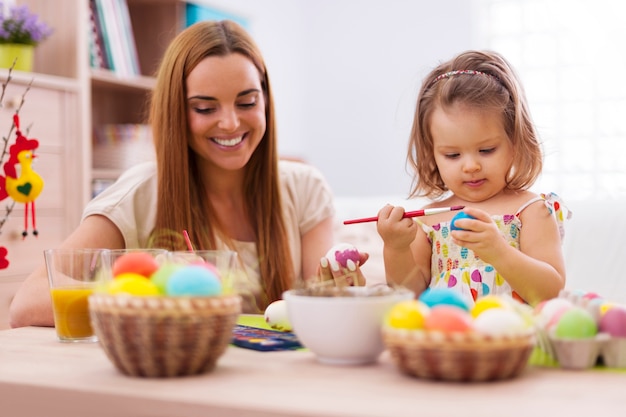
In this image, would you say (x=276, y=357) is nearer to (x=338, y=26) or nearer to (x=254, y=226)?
(x=254, y=226)

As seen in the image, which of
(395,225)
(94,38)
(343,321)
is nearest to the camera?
(343,321)

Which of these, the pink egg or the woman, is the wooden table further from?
the woman

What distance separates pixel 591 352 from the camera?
2.79 ft

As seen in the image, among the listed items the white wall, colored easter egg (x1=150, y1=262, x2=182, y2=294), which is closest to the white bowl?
colored easter egg (x1=150, y1=262, x2=182, y2=294)

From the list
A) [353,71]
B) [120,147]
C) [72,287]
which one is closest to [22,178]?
[72,287]

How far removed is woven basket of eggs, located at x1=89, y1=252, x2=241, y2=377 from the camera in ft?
2.55

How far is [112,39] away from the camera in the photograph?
3.48 meters

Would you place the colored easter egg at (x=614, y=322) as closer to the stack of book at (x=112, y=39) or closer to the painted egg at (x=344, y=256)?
the painted egg at (x=344, y=256)

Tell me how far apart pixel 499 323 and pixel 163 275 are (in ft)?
1.12

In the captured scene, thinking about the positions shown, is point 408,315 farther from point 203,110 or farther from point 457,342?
point 203,110

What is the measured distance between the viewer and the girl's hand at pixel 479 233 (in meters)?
1.22

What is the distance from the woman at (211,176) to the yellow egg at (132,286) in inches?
36.4

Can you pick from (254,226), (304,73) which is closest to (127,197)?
(254,226)

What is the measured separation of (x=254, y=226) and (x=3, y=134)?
128 centimetres
